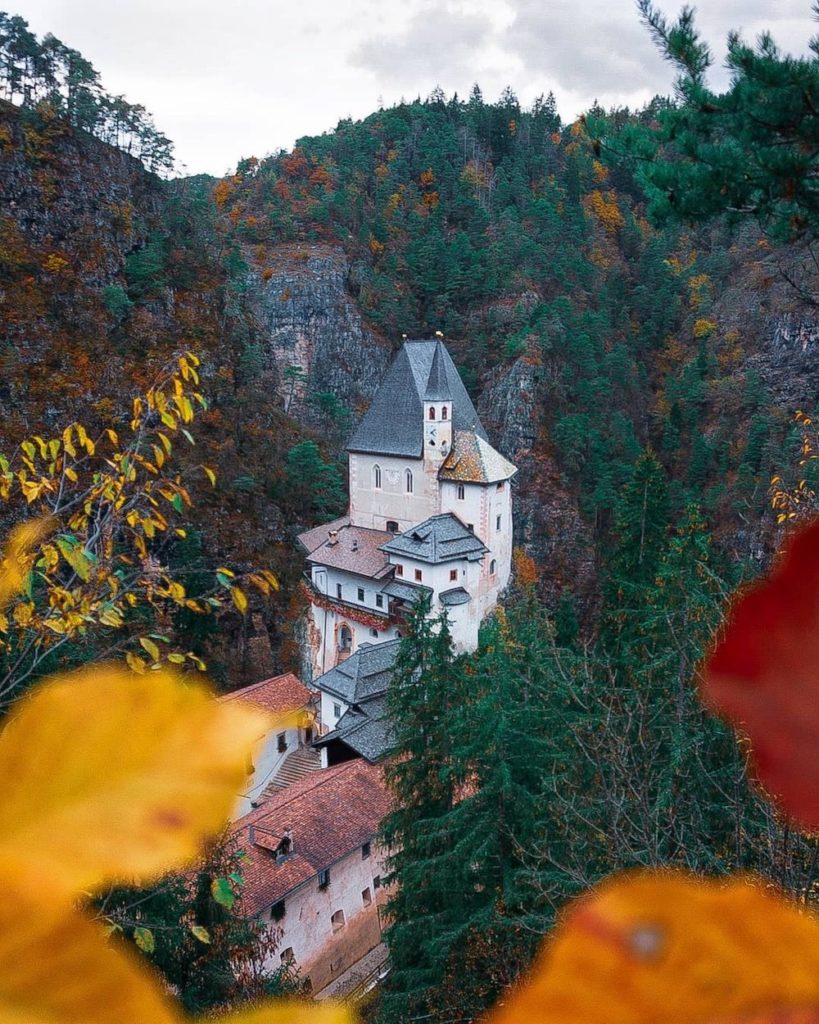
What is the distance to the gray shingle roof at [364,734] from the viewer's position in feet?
44.2

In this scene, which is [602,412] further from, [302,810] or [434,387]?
[302,810]

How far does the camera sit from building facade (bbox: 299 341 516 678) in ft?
61.4

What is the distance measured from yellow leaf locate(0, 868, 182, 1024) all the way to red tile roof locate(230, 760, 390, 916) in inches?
392

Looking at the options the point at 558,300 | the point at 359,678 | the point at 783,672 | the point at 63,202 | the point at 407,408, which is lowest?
the point at 359,678

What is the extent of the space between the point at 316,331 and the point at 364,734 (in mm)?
23615

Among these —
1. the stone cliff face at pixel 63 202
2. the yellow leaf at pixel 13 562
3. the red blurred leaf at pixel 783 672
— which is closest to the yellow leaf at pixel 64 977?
the red blurred leaf at pixel 783 672

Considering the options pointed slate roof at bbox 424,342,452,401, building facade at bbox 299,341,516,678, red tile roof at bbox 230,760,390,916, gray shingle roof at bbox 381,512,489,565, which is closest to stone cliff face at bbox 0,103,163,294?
building facade at bbox 299,341,516,678

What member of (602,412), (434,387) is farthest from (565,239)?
(434,387)

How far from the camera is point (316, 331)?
33.6 m

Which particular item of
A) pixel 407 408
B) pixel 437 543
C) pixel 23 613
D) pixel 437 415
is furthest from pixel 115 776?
pixel 407 408

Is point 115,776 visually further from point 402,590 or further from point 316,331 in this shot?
point 316,331

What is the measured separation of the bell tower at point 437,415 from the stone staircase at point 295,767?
8.63 m

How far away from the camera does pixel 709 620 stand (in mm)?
6227

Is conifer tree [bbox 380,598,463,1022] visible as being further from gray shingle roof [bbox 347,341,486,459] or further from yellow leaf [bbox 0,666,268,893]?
gray shingle roof [bbox 347,341,486,459]
